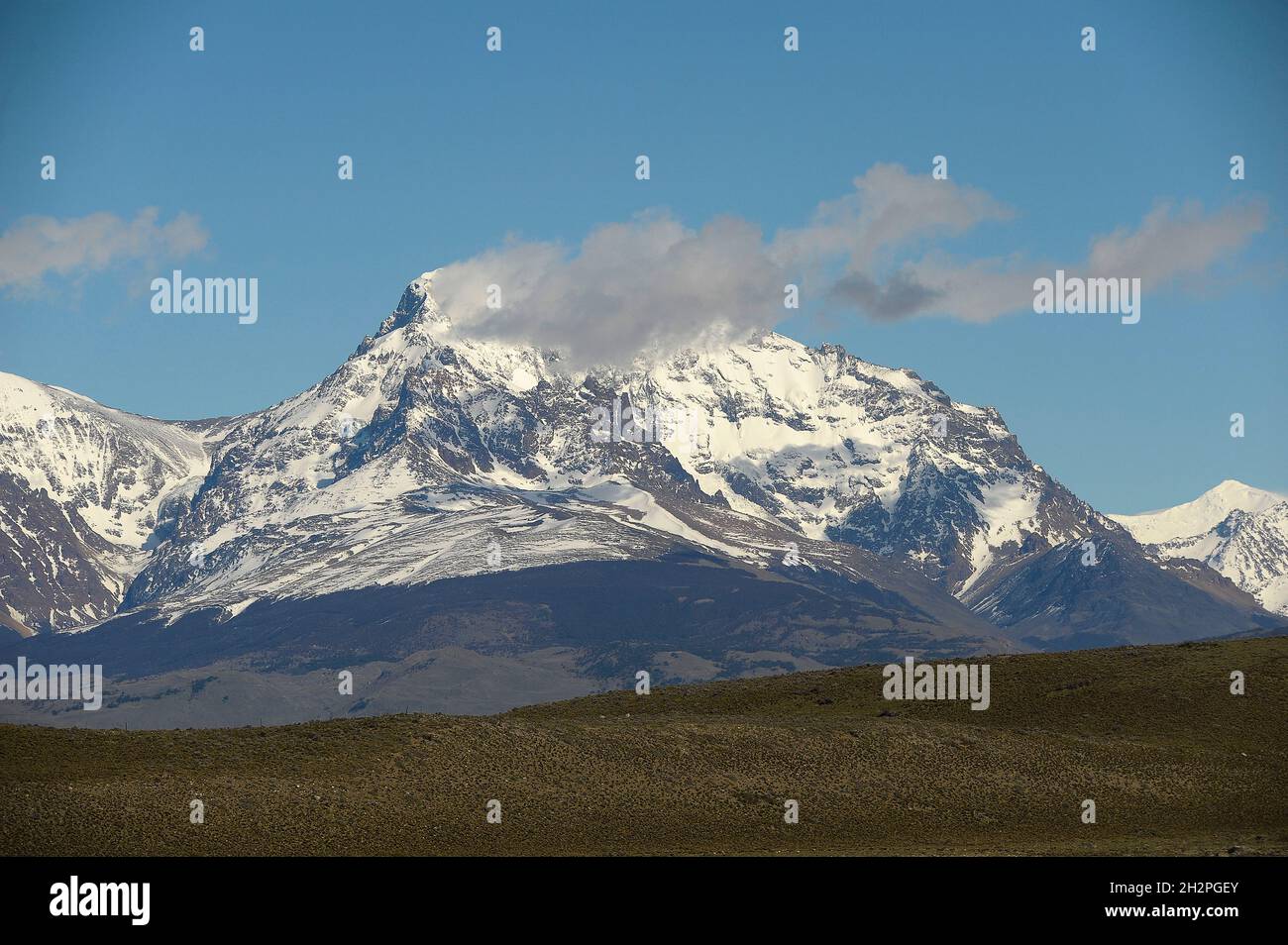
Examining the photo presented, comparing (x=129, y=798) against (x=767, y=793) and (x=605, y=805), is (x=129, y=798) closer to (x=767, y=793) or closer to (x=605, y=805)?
(x=605, y=805)

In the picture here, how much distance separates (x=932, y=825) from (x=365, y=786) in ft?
120

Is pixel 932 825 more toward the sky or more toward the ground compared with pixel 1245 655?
more toward the ground

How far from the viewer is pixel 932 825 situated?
110250mm

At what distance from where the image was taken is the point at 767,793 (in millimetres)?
115125

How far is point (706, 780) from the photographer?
11656cm

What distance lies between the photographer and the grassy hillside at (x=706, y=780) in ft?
322

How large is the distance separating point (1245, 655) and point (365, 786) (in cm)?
8404

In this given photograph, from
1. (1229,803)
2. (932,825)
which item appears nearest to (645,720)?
(932,825)

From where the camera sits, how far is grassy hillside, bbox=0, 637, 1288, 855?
98062 mm
